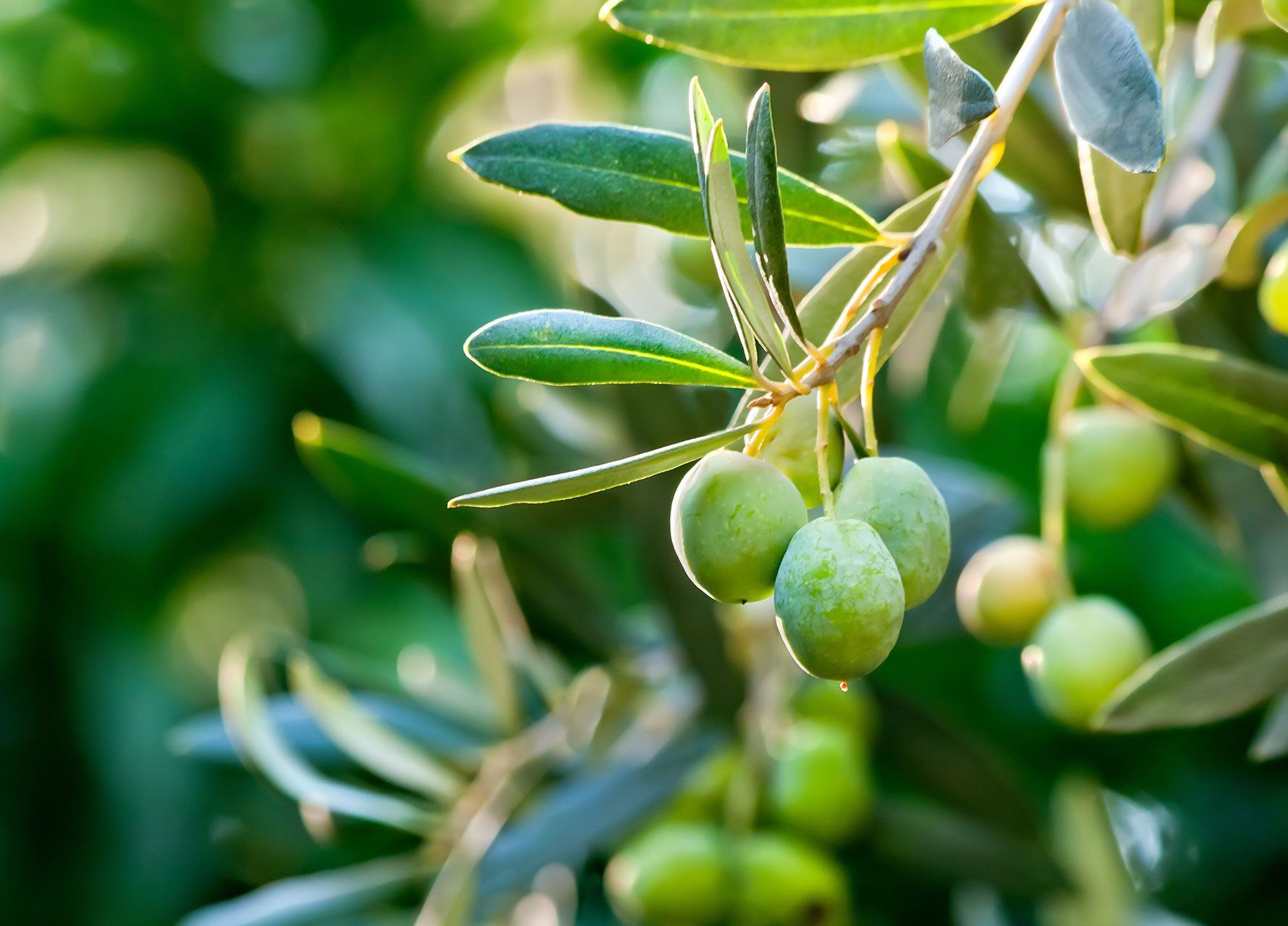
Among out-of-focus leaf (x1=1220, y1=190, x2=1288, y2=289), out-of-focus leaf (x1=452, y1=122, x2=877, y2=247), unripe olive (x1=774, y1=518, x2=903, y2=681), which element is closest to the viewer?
unripe olive (x1=774, y1=518, x2=903, y2=681)

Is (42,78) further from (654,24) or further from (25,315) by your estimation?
(654,24)

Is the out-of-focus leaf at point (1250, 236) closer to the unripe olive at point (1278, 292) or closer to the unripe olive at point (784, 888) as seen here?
the unripe olive at point (1278, 292)

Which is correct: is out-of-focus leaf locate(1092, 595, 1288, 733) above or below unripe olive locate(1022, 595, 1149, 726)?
above

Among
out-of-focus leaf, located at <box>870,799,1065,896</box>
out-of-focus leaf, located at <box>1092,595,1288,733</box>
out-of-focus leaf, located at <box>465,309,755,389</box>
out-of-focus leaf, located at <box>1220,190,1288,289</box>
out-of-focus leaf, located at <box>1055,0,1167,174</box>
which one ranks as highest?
out-of-focus leaf, located at <box>1055,0,1167,174</box>

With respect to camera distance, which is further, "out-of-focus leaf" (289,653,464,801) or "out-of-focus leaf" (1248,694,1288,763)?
"out-of-focus leaf" (289,653,464,801)

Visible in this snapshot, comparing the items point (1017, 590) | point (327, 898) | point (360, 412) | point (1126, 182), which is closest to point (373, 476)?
point (327, 898)

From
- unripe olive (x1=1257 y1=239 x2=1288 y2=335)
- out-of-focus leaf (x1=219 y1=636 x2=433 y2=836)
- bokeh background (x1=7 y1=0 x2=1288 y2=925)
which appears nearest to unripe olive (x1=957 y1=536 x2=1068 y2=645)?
bokeh background (x1=7 y1=0 x2=1288 y2=925)

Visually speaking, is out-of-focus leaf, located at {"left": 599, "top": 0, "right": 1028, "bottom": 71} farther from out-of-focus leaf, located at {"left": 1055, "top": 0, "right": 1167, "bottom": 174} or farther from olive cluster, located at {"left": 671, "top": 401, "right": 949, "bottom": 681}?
olive cluster, located at {"left": 671, "top": 401, "right": 949, "bottom": 681}

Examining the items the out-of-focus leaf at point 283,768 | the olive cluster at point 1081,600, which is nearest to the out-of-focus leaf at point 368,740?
the out-of-focus leaf at point 283,768
